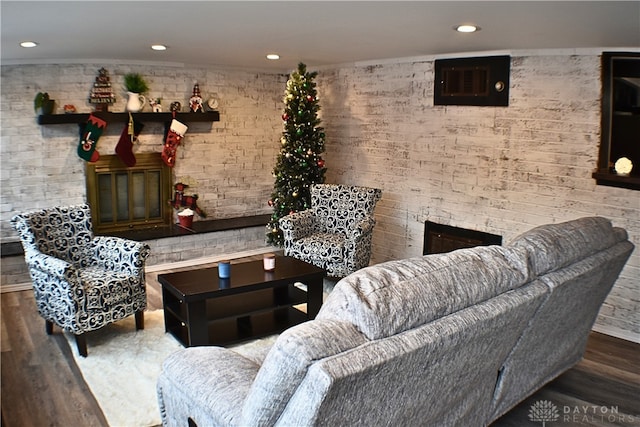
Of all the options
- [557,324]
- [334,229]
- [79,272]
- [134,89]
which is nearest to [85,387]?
[79,272]

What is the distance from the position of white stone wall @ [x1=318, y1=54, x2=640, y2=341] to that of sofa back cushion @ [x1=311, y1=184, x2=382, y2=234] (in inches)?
19.9

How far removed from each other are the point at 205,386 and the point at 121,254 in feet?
7.95

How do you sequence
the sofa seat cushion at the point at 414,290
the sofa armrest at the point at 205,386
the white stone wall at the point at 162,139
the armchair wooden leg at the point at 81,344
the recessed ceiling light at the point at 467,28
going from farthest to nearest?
the white stone wall at the point at 162,139
the armchair wooden leg at the point at 81,344
the recessed ceiling light at the point at 467,28
the sofa armrest at the point at 205,386
the sofa seat cushion at the point at 414,290

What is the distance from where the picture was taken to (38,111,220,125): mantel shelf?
595cm

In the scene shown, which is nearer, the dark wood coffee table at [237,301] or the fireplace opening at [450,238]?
the dark wood coffee table at [237,301]

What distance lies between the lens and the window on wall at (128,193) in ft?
21.0

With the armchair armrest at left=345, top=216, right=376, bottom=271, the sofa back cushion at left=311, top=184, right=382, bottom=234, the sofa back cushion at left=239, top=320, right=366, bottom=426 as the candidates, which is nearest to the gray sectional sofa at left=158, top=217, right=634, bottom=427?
the sofa back cushion at left=239, top=320, right=366, bottom=426

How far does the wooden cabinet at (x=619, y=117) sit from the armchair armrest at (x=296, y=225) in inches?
107

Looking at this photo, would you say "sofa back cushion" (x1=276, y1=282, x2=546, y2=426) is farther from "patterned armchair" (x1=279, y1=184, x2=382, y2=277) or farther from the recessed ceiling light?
"patterned armchair" (x1=279, y1=184, x2=382, y2=277)

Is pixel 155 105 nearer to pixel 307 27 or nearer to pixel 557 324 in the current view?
pixel 307 27

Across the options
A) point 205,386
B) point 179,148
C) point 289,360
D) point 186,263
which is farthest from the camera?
point 179,148

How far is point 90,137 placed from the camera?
6.19 m

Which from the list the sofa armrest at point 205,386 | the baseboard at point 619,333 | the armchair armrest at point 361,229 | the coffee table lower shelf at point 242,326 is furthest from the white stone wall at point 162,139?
the baseboard at point 619,333

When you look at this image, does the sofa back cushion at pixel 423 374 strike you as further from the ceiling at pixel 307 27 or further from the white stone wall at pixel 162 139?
the white stone wall at pixel 162 139
